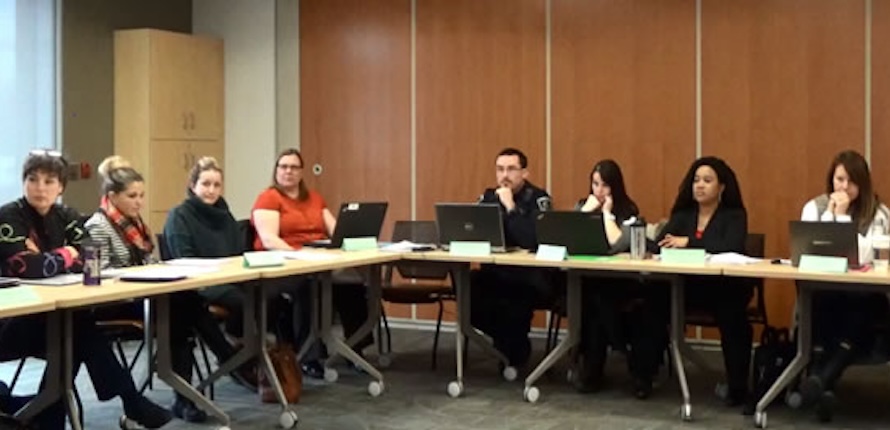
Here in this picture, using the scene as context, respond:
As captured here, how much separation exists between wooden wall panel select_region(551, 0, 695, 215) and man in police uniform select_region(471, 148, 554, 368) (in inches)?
41.9

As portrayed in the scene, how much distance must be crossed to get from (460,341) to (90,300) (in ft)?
7.06

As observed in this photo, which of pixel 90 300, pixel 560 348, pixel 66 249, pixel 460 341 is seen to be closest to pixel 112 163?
pixel 66 249

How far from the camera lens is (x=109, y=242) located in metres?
4.68

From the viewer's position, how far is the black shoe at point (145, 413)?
13.3 ft

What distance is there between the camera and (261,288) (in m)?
4.57

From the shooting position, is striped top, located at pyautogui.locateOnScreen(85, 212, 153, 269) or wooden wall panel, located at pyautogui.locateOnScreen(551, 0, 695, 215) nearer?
striped top, located at pyautogui.locateOnScreen(85, 212, 153, 269)

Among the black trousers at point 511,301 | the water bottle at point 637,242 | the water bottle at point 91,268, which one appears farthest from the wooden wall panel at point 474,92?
the water bottle at point 91,268

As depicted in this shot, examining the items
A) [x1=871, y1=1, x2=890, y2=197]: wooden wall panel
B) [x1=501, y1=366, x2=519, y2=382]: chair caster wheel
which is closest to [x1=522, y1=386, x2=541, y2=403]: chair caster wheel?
[x1=501, y1=366, x2=519, y2=382]: chair caster wheel

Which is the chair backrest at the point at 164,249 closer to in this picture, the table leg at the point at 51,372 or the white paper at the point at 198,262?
the white paper at the point at 198,262

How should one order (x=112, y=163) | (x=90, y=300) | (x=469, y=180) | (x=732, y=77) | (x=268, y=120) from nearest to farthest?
(x=90, y=300)
(x=112, y=163)
(x=732, y=77)
(x=469, y=180)
(x=268, y=120)

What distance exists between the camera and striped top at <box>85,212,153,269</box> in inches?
183

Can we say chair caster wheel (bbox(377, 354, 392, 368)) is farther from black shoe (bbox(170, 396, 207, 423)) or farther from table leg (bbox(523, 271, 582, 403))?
black shoe (bbox(170, 396, 207, 423))

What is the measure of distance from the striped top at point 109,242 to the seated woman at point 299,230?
2.99ft

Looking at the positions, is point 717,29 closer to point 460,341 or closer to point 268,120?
point 460,341
